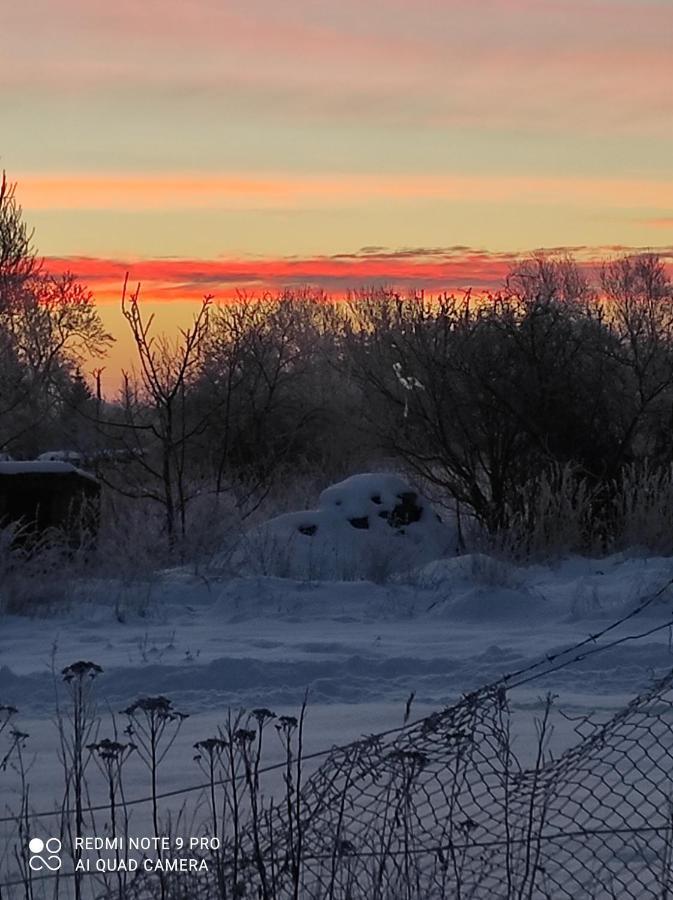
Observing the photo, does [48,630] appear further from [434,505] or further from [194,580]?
[434,505]

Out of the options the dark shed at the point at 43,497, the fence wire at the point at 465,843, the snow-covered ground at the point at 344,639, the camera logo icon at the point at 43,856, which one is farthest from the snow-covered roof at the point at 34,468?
the camera logo icon at the point at 43,856

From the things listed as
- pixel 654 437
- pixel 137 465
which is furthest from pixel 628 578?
pixel 137 465

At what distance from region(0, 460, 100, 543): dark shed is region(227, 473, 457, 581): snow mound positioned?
202 cm

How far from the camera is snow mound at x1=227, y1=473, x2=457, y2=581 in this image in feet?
41.8

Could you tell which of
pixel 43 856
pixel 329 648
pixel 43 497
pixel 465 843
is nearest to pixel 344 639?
pixel 329 648

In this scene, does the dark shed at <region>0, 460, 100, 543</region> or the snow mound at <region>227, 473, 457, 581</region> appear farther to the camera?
the dark shed at <region>0, 460, 100, 543</region>

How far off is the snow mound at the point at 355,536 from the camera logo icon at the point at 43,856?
7781mm

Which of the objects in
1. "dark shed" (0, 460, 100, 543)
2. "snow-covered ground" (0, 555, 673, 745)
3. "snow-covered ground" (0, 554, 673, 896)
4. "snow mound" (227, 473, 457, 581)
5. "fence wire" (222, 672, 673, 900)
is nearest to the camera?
"fence wire" (222, 672, 673, 900)

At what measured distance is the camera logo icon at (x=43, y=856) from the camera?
4.24 meters

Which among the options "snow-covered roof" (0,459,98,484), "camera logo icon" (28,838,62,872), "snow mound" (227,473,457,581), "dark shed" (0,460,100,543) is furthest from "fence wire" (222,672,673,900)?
"snow-covered roof" (0,459,98,484)

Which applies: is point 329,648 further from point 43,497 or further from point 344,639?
point 43,497

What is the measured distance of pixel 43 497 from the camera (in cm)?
1446

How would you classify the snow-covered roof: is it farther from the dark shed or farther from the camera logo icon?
the camera logo icon

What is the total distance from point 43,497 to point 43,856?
1024 centimetres
